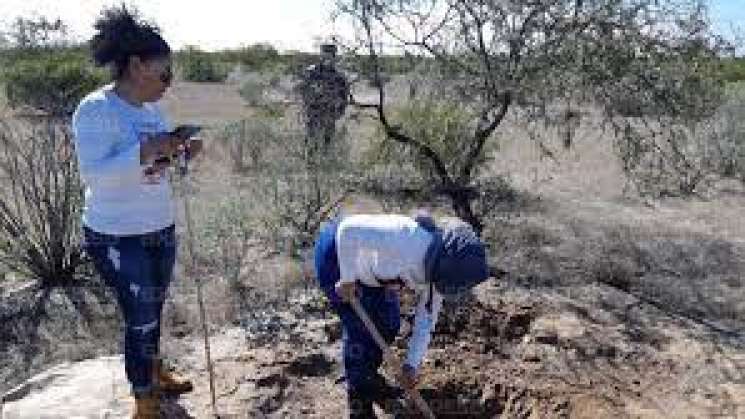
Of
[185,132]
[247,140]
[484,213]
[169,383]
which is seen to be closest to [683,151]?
[484,213]

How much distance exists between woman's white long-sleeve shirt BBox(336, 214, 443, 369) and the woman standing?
76 centimetres

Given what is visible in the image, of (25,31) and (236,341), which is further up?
(25,31)

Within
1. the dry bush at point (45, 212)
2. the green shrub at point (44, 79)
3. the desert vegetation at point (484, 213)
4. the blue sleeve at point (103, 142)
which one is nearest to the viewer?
the blue sleeve at point (103, 142)

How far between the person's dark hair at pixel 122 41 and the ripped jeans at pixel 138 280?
2.17 feet

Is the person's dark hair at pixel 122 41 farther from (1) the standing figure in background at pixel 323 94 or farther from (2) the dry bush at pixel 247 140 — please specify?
(2) the dry bush at pixel 247 140

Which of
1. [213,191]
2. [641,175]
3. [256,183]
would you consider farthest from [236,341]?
[213,191]

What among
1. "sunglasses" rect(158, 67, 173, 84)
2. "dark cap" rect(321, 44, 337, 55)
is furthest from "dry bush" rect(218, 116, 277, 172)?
"sunglasses" rect(158, 67, 173, 84)

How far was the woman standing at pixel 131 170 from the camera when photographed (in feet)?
13.5

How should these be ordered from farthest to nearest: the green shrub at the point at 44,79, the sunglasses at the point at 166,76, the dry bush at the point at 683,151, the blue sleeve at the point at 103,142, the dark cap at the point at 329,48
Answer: the green shrub at the point at 44,79 < the dark cap at the point at 329,48 < the dry bush at the point at 683,151 < the sunglasses at the point at 166,76 < the blue sleeve at the point at 103,142

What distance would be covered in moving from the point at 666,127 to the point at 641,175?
3.54 ft

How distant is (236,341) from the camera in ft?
19.0

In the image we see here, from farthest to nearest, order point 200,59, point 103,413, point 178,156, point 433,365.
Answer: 1. point 200,59
2. point 433,365
3. point 103,413
4. point 178,156

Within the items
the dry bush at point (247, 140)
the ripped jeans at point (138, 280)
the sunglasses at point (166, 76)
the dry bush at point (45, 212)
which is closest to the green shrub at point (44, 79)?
the dry bush at point (247, 140)

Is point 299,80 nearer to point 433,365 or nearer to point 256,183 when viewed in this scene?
point 256,183
